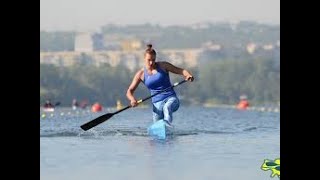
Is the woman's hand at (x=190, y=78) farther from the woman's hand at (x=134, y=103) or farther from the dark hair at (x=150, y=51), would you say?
the woman's hand at (x=134, y=103)

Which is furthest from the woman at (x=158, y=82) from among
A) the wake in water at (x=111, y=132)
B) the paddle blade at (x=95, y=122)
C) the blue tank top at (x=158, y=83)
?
the paddle blade at (x=95, y=122)

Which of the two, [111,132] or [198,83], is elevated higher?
[198,83]

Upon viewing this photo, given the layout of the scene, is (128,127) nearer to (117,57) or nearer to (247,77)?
(117,57)

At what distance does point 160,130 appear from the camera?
16.6ft

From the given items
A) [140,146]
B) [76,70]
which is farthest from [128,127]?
[76,70]

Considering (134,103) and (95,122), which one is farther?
(95,122)

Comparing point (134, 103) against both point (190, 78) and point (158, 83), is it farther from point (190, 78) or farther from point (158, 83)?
point (190, 78)

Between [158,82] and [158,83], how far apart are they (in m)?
0.01

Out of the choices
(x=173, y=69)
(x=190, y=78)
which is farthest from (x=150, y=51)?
(x=190, y=78)

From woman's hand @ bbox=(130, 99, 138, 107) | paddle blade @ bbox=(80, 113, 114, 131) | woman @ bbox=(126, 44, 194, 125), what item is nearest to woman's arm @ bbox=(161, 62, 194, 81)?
woman @ bbox=(126, 44, 194, 125)

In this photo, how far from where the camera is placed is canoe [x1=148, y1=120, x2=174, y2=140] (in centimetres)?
504

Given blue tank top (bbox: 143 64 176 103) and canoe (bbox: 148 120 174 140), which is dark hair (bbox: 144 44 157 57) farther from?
canoe (bbox: 148 120 174 140)
